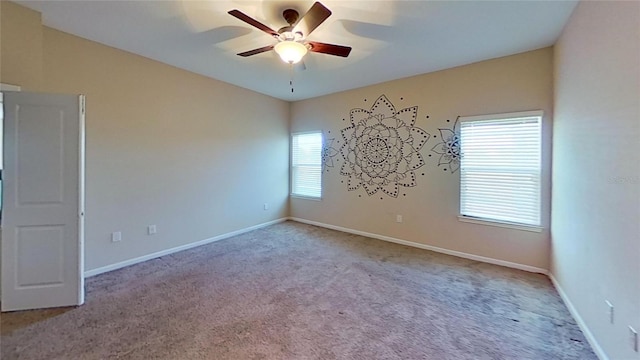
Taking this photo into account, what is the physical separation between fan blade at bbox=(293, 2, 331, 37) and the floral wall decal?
2.70 m

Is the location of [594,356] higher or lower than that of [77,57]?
lower

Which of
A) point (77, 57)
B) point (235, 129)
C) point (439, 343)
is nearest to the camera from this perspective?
point (439, 343)

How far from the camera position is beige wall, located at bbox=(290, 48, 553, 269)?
3.37 metres

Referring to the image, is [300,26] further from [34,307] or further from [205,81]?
[34,307]

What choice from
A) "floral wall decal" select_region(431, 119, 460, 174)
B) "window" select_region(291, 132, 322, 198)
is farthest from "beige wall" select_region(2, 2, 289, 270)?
"floral wall decal" select_region(431, 119, 460, 174)

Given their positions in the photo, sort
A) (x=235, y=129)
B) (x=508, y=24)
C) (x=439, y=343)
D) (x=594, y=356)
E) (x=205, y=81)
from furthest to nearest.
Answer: (x=235, y=129) < (x=205, y=81) < (x=508, y=24) < (x=439, y=343) < (x=594, y=356)

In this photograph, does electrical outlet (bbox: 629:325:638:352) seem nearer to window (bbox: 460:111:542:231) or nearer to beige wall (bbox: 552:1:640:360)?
beige wall (bbox: 552:1:640:360)

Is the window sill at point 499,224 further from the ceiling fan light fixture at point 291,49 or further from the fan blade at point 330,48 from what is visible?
the ceiling fan light fixture at point 291,49

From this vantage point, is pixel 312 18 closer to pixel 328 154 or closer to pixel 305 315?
pixel 305 315

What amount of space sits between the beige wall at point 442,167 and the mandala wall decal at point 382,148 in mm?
120

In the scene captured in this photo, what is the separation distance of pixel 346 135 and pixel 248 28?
281 cm

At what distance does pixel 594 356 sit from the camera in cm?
192

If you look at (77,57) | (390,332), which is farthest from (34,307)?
(390,332)

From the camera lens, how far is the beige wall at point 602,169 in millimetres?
1564
